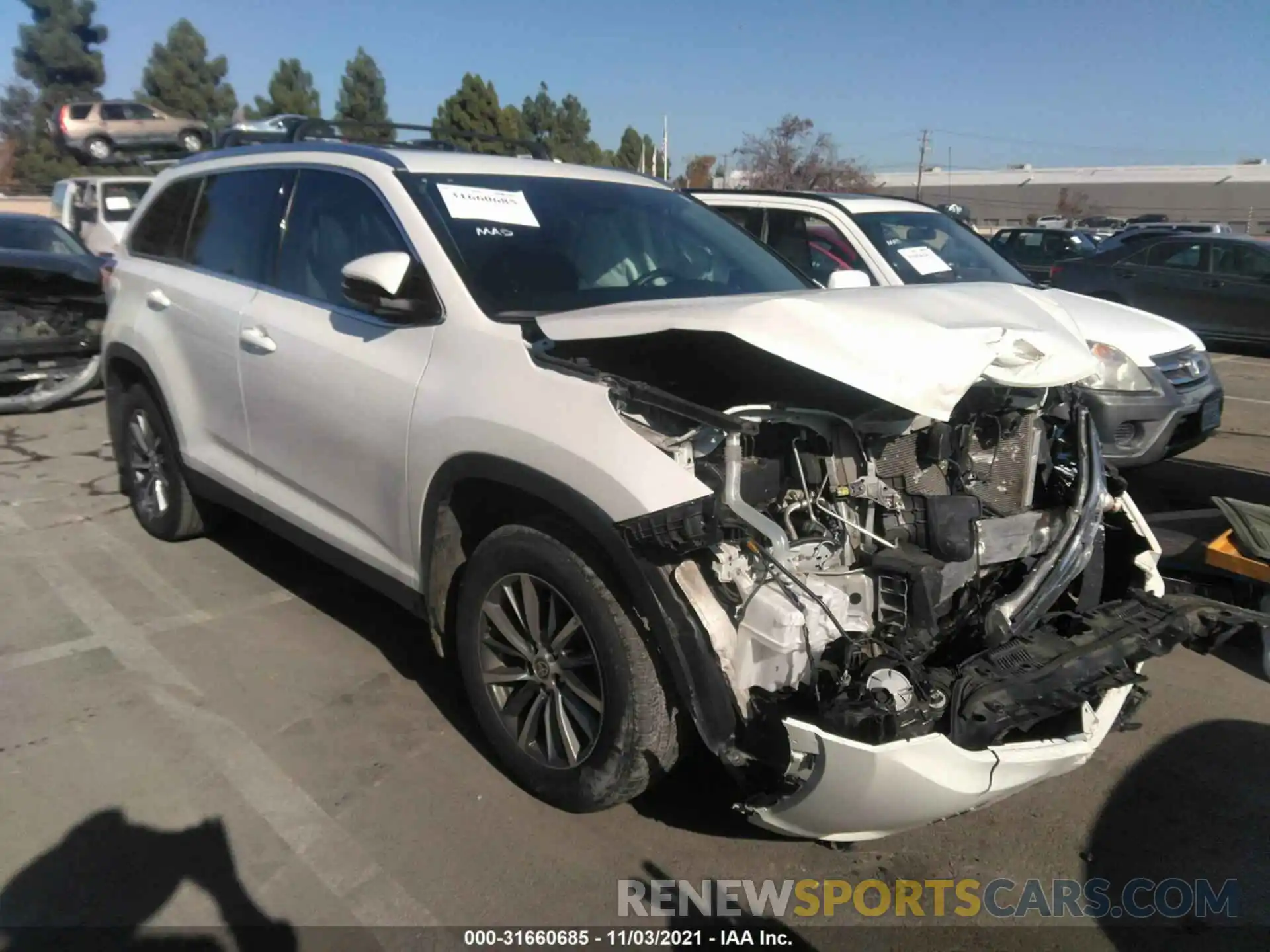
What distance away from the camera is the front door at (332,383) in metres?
3.26

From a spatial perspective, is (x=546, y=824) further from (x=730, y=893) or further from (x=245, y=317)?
(x=245, y=317)

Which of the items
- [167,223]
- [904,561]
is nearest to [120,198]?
[167,223]

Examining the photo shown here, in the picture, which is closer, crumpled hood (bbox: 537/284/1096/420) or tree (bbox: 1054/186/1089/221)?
crumpled hood (bbox: 537/284/1096/420)

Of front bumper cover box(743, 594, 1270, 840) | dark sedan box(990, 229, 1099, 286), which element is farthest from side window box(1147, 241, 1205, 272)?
front bumper cover box(743, 594, 1270, 840)

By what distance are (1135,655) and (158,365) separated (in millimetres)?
4273

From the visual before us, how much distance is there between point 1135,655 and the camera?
104 inches

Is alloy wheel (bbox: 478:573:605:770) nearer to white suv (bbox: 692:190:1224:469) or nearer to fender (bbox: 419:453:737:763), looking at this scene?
fender (bbox: 419:453:737:763)

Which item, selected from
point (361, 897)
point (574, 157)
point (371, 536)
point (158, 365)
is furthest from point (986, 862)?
point (574, 157)

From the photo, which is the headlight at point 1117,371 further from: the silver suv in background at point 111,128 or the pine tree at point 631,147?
the pine tree at point 631,147

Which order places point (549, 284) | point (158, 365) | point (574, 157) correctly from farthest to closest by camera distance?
point (574, 157)
point (158, 365)
point (549, 284)

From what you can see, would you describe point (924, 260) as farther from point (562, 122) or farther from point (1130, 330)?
point (562, 122)

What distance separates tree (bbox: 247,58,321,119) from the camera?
1655 inches

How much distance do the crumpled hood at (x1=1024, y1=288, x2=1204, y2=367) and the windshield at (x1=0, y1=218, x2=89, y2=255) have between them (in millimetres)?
8896

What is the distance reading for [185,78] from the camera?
4184 cm
